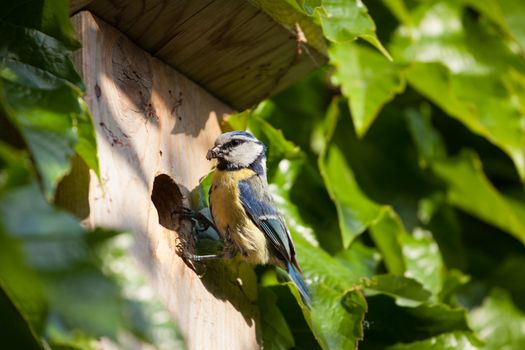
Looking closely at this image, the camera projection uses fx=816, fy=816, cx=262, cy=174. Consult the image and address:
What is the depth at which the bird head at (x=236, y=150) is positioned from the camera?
7.68 feet

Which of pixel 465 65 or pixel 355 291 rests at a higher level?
pixel 465 65

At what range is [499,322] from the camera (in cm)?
334

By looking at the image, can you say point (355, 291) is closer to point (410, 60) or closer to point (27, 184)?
point (410, 60)

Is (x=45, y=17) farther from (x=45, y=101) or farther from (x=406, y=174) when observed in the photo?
(x=406, y=174)

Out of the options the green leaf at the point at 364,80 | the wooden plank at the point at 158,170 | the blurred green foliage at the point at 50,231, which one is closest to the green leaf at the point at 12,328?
the blurred green foliage at the point at 50,231

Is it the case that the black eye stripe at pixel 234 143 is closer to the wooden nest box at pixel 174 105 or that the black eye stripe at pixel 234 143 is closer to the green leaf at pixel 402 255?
the wooden nest box at pixel 174 105

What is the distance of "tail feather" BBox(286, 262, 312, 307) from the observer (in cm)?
231

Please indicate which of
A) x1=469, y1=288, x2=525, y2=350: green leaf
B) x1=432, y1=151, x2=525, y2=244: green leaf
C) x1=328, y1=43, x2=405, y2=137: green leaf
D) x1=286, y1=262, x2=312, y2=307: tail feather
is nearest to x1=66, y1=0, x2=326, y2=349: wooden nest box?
x1=286, y1=262, x2=312, y2=307: tail feather

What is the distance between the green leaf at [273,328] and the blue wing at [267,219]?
0.14 metres

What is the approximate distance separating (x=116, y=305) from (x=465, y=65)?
2270mm

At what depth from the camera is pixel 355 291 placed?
7.66ft

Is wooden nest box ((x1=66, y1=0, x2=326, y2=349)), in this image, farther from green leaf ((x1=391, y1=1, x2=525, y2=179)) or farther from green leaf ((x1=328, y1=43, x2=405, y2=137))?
green leaf ((x1=391, y1=1, x2=525, y2=179))

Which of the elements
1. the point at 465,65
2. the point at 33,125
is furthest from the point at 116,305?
the point at 465,65

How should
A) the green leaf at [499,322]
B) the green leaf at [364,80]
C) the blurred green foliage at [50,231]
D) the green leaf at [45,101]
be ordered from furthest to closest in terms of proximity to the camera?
1. the green leaf at [499,322]
2. the green leaf at [364,80]
3. the green leaf at [45,101]
4. the blurred green foliage at [50,231]
